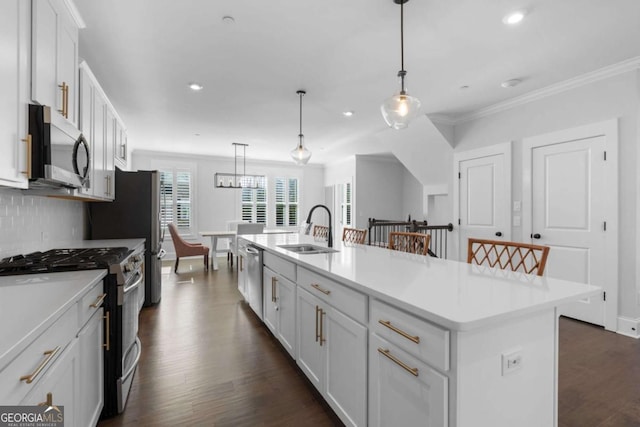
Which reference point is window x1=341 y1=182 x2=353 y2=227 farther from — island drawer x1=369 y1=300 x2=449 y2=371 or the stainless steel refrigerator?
island drawer x1=369 y1=300 x2=449 y2=371

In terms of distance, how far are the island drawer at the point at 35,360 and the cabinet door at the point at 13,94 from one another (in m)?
0.79

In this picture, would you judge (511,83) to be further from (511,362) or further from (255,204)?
(255,204)

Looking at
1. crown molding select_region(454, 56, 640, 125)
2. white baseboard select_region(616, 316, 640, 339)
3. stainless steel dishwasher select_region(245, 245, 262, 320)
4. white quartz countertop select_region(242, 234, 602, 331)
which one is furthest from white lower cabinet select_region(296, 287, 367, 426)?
crown molding select_region(454, 56, 640, 125)

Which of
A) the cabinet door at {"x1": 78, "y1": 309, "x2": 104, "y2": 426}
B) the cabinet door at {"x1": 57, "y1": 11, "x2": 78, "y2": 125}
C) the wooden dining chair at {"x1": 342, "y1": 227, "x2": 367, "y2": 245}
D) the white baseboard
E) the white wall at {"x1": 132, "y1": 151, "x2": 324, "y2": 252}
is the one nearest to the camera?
the cabinet door at {"x1": 78, "y1": 309, "x2": 104, "y2": 426}

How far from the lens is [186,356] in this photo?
8.22 feet

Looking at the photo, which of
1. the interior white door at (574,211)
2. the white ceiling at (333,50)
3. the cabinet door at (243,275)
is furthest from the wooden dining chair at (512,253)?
the cabinet door at (243,275)

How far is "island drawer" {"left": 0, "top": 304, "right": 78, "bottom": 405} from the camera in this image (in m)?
0.80

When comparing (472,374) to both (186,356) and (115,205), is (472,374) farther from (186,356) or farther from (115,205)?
(115,205)

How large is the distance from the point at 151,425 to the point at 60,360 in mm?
844

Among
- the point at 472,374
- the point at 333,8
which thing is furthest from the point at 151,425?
the point at 333,8

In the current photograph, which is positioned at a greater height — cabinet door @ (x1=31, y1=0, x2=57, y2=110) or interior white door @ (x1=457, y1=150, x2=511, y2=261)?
cabinet door @ (x1=31, y1=0, x2=57, y2=110)

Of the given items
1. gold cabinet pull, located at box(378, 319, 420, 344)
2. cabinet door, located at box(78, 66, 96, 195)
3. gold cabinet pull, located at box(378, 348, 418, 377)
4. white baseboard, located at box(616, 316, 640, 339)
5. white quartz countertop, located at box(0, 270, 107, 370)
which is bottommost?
white baseboard, located at box(616, 316, 640, 339)

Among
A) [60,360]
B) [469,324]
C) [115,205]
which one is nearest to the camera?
[469,324]

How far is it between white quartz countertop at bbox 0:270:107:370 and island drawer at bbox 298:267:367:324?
114 cm
